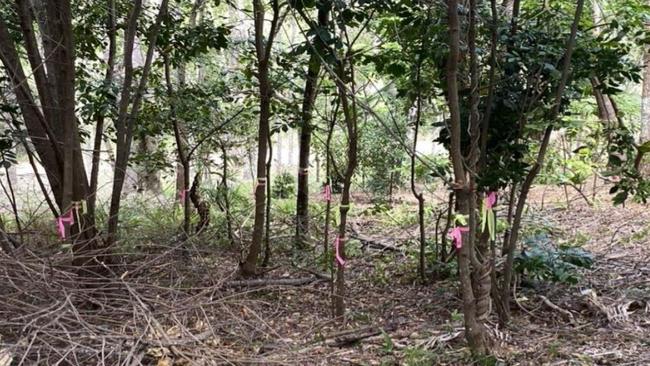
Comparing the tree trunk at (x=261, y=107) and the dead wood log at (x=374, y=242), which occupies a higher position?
the tree trunk at (x=261, y=107)

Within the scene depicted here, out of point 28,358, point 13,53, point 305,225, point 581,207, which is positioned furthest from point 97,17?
point 581,207

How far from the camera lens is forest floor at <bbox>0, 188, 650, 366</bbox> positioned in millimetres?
2391

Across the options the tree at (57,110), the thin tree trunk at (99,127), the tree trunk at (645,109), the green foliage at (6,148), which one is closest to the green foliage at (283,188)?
the tree trunk at (645,109)

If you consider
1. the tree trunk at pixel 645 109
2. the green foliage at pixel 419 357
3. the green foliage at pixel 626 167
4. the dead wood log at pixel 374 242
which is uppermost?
the tree trunk at pixel 645 109

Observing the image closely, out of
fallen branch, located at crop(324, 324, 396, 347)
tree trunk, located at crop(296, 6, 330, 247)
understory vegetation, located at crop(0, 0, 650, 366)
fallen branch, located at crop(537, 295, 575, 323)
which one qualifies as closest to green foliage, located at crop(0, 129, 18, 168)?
understory vegetation, located at crop(0, 0, 650, 366)

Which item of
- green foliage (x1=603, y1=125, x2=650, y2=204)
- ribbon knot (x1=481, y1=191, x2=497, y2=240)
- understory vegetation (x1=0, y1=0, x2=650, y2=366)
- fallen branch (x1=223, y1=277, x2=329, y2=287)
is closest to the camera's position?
understory vegetation (x1=0, y1=0, x2=650, y2=366)

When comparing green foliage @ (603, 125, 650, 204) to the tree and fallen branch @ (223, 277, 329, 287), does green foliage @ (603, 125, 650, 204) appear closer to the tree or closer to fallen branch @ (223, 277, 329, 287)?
fallen branch @ (223, 277, 329, 287)

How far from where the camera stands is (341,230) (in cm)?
351

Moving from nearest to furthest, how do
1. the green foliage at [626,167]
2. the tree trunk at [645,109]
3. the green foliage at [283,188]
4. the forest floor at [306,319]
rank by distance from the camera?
1. the forest floor at [306,319]
2. the green foliage at [626,167]
3. the tree trunk at [645,109]
4. the green foliage at [283,188]

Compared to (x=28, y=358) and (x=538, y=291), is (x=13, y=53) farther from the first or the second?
(x=538, y=291)

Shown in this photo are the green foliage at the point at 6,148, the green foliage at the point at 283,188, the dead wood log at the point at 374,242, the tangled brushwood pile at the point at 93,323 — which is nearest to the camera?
the tangled brushwood pile at the point at 93,323

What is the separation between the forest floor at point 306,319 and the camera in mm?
2391

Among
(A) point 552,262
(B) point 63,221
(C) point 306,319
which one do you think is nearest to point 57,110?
(B) point 63,221

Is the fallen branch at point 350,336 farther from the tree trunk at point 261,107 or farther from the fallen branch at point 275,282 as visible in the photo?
the tree trunk at point 261,107
